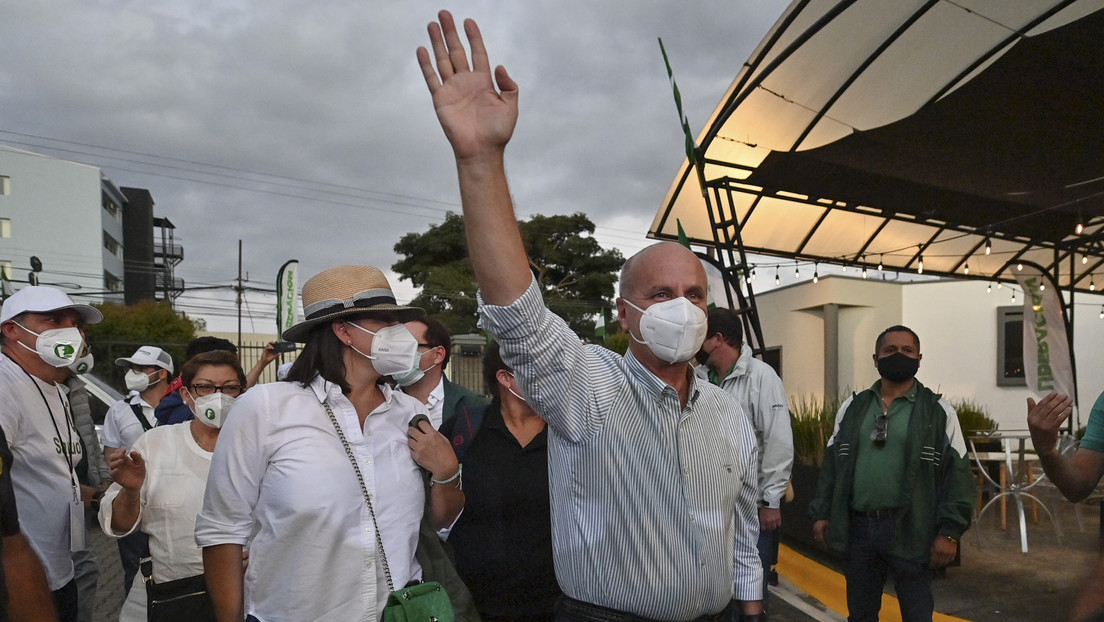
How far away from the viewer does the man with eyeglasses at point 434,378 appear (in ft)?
14.9

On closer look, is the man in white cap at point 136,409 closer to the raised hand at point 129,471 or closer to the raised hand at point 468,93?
the raised hand at point 129,471

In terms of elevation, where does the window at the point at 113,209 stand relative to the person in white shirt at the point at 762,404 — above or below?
above

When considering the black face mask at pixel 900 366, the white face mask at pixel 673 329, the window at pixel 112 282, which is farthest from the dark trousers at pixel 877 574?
the window at pixel 112 282

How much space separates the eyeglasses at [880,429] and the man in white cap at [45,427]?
4.12 metres

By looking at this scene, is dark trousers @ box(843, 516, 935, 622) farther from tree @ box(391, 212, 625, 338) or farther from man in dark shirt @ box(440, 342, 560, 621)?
tree @ box(391, 212, 625, 338)

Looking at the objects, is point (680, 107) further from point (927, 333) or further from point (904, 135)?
point (927, 333)

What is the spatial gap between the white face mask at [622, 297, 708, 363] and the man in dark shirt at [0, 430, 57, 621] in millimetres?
1788

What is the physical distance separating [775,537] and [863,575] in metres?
1.01

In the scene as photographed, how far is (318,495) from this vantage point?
241 centimetres

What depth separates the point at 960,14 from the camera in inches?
300

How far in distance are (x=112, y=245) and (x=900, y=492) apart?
5794cm

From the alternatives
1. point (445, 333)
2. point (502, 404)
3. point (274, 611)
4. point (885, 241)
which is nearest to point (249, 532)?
point (274, 611)

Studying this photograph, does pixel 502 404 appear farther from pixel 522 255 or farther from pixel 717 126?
pixel 717 126

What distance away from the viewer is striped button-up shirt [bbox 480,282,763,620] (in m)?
2.23
